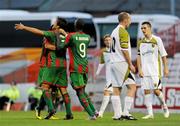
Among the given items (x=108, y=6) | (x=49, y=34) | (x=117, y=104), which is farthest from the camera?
(x=108, y=6)

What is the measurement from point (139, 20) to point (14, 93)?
346 inches

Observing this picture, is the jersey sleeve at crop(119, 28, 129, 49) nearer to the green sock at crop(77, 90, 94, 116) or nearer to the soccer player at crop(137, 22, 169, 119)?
the green sock at crop(77, 90, 94, 116)

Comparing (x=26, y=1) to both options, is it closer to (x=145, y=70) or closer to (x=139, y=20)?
(x=139, y=20)

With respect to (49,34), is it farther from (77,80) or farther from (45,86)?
(77,80)

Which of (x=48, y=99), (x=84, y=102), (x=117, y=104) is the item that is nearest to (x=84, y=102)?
(x=84, y=102)

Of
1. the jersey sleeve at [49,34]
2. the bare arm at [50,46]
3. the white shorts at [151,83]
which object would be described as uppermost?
the jersey sleeve at [49,34]

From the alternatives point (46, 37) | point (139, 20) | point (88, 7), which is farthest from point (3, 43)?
point (46, 37)

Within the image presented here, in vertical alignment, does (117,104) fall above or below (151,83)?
below

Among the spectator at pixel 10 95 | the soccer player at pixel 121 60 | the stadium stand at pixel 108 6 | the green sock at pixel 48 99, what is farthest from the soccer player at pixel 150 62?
the stadium stand at pixel 108 6

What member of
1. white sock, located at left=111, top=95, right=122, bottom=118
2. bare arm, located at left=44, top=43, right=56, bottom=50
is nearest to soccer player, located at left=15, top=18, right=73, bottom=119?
bare arm, located at left=44, top=43, right=56, bottom=50

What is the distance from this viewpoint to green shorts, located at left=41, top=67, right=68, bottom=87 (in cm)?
2089

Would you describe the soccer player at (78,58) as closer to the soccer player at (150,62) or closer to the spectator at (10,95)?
the soccer player at (150,62)

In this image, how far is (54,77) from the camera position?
20.9 m

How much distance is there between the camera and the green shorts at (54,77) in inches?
822
